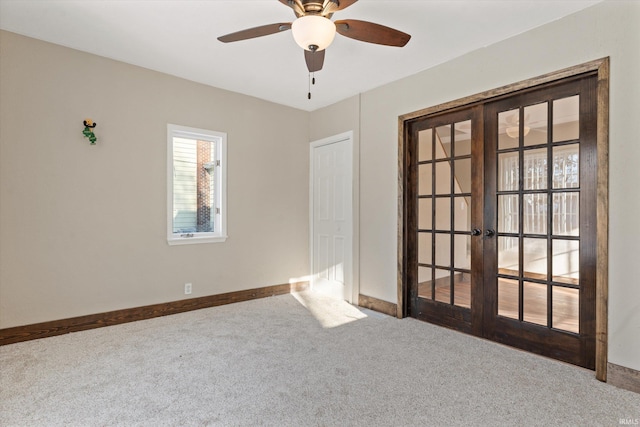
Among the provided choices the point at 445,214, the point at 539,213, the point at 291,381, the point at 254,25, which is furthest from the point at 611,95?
the point at 291,381

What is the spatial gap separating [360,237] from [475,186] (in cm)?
146

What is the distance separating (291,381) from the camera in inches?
87.2

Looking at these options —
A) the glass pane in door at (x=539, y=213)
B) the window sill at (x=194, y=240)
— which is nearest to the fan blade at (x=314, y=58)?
the glass pane in door at (x=539, y=213)

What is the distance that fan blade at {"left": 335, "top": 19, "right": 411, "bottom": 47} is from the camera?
2055mm

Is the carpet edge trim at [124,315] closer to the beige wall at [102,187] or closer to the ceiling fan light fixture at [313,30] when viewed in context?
the beige wall at [102,187]

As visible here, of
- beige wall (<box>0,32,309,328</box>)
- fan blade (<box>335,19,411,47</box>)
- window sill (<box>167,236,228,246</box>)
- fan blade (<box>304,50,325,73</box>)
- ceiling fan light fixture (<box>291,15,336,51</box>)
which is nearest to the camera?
ceiling fan light fixture (<box>291,15,336,51</box>)

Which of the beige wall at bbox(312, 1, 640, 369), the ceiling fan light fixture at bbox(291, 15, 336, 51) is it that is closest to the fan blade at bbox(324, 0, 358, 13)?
the ceiling fan light fixture at bbox(291, 15, 336, 51)

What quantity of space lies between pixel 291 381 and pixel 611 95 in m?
2.87

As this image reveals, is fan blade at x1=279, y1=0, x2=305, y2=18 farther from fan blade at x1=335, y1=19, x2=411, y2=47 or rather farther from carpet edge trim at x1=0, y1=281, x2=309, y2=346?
carpet edge trim at x1=0, y1=281, x2=309, y2=346

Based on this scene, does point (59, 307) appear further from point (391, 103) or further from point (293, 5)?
point (391, 103)

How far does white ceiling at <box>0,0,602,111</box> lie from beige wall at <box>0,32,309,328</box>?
0.28 meters

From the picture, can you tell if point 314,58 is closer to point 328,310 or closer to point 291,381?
point 291,381

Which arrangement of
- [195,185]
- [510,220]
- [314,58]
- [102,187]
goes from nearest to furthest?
[314,58] → [510,220] → [102,187] → [195,185]

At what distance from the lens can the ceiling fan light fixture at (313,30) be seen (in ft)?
6.02
